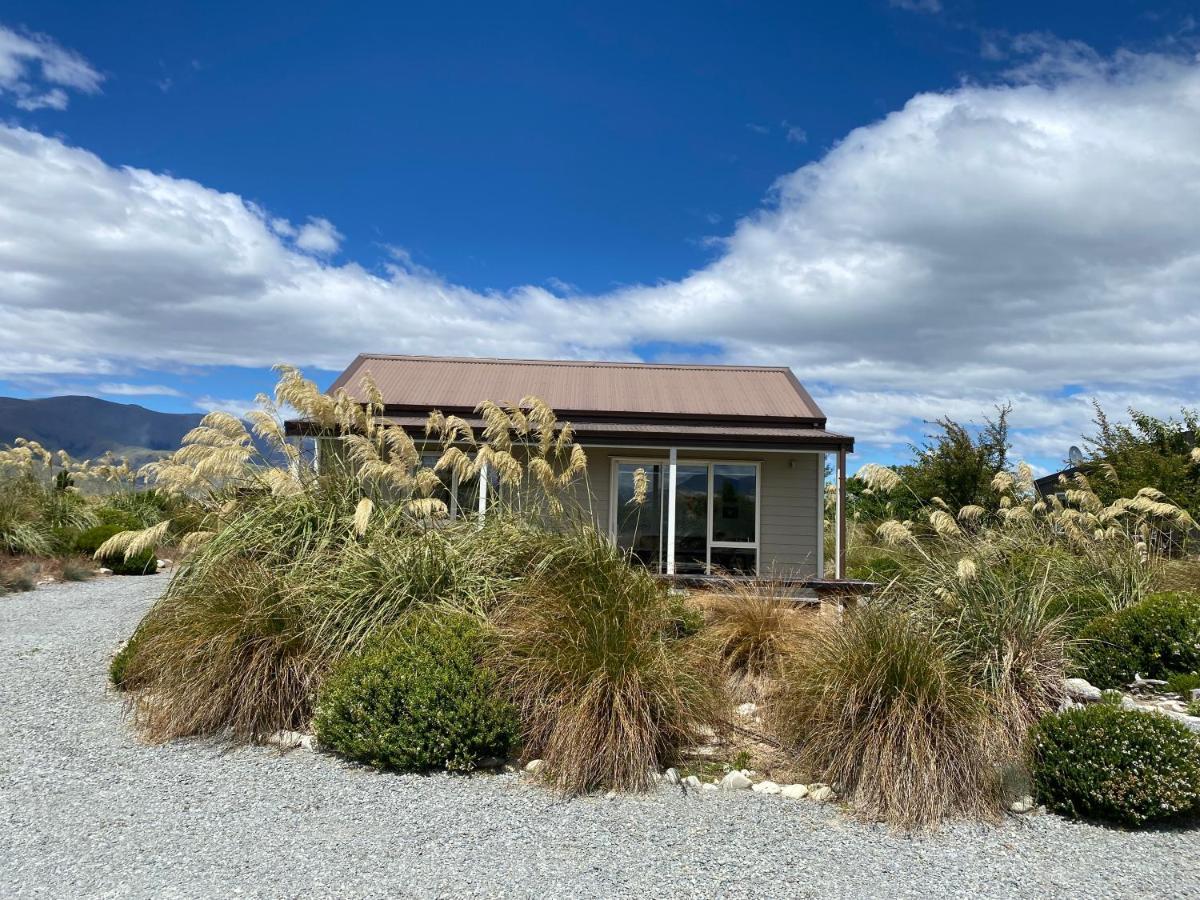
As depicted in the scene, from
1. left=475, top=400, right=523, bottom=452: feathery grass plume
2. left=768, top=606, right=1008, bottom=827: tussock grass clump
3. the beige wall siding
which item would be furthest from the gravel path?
the beige wall siding

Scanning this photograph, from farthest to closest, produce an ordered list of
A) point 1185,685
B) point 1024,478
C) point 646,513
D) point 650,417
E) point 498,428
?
1. point 650,417
2. point 646,513
3. point 1024,478
4. point 498,428
5. point 1185,685

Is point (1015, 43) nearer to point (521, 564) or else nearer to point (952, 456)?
point (521, 564)

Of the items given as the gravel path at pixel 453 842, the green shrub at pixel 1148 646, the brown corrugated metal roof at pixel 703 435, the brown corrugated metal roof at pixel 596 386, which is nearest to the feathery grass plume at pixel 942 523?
the green shrub at pixel 1148 646

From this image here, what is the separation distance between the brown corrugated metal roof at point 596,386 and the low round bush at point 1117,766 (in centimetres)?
968

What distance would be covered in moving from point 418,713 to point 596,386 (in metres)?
11.2

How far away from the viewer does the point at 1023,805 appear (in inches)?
187

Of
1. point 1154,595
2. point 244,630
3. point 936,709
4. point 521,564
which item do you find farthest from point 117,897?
point 1154,595

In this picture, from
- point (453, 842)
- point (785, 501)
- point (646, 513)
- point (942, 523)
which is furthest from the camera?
point (646, 513)

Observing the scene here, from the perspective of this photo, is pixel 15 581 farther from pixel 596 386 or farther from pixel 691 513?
pixel 691 513

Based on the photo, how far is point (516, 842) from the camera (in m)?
4.20

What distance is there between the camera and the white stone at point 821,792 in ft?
16.0

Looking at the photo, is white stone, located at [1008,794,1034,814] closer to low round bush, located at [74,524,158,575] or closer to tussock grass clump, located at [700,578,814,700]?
tussock grass clump, located at [700,578,814,700]

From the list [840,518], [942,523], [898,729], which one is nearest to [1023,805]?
[898,729]

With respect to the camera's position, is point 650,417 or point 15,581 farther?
point 650,417
